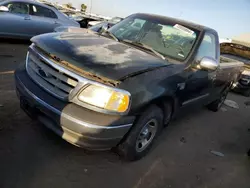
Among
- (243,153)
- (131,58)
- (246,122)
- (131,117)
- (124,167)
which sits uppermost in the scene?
(131,58)

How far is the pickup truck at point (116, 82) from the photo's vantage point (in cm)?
259

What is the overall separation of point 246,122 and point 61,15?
6.78 meters

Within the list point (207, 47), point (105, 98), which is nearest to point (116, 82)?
point (105, 98)

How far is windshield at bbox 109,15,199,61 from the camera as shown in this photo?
375 cm

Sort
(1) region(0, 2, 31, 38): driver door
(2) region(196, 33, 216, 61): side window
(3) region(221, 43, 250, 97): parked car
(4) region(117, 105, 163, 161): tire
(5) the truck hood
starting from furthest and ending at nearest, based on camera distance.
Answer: (3) region(221, 43, 250, 97): parked car < (1) region(0, 2, 31, 38): driver door < (2) region(196, 33, 216, 61): side window < (4) region(117, 105, 163, 161): tire < (5) the truck hood

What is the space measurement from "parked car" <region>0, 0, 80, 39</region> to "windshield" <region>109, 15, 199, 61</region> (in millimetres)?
4849

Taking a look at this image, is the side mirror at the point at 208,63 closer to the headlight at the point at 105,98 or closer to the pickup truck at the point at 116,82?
the pickup truck at the point at 116,82

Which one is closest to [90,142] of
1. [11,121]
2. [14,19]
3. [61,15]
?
[11,121]

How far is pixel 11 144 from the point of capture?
122 inches

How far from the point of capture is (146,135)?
3293 mm

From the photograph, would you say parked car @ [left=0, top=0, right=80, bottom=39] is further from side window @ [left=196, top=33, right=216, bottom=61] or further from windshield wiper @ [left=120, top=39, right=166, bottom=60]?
side window @ [left=196, top=33, right=216, bottom=61]

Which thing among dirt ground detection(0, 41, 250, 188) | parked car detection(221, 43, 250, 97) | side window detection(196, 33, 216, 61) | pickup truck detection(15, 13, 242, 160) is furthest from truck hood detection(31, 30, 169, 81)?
parked car detection(221, 43, 250, 97)

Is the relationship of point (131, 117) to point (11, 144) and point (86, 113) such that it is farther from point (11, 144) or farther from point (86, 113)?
point (11, 144)

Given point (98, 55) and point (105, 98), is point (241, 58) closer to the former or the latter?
point (98, 55)
